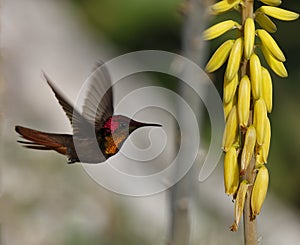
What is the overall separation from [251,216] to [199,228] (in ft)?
5.99

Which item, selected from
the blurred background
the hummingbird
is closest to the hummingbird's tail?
the hummingbird

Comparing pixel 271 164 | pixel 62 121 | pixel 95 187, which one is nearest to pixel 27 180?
pixel 95 187

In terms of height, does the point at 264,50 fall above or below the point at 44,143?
above

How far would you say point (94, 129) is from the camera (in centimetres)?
120

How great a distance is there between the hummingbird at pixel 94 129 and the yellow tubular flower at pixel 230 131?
0.17m

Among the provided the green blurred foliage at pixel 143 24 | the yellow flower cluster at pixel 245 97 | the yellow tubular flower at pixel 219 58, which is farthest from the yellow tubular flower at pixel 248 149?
the green blurred foliage at pixel 143 24

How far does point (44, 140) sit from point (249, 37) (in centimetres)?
35

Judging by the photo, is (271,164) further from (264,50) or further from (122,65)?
(264,50)

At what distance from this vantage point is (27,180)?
303 cm

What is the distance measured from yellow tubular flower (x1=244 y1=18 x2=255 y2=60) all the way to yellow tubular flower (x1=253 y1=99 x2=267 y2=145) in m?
Answer: 0.08

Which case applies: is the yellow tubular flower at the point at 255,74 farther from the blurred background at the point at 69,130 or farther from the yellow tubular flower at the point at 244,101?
the blurred background at the point at 69,130

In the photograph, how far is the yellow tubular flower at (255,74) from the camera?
1.17 m

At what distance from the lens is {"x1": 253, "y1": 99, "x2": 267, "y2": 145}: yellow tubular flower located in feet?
3.91

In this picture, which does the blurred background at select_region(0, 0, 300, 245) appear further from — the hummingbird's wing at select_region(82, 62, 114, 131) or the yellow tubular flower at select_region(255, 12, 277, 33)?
the yellow tubular flower at select_region(255, 12, 277, 33)
